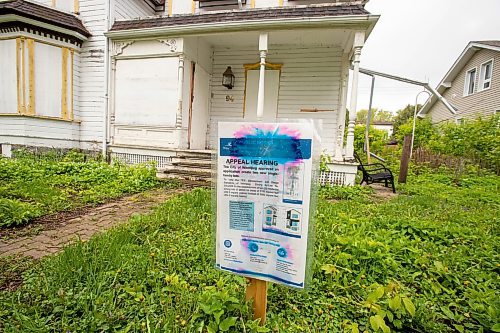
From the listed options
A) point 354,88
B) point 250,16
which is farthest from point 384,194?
point 250,16

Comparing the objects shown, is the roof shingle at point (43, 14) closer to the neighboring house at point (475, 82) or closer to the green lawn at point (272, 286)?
the green lawn at point (272, 286)

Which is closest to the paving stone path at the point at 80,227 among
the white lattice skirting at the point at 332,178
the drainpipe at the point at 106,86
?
the white lattice skirting at the point at 332,178

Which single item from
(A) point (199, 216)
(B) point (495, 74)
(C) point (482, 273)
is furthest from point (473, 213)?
(B) point (495, 74)

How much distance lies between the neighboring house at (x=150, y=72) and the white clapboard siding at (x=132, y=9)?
48 mm

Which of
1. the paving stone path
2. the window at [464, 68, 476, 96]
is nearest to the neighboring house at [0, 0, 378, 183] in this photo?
the paving stone path

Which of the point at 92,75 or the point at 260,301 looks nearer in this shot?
the point at 260,301

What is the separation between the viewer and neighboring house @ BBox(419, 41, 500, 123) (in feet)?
43.2

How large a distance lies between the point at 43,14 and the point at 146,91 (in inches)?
138

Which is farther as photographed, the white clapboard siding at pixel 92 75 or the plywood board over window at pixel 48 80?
the white clapboard siding at pixel 92 75

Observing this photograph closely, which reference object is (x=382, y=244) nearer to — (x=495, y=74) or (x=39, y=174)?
(x=39, y=174)

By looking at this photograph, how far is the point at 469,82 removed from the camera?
1564cm

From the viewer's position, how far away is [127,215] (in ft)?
12.7

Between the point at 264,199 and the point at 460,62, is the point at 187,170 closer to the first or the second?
the point at 264,199

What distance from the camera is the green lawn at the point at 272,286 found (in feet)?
5.31
